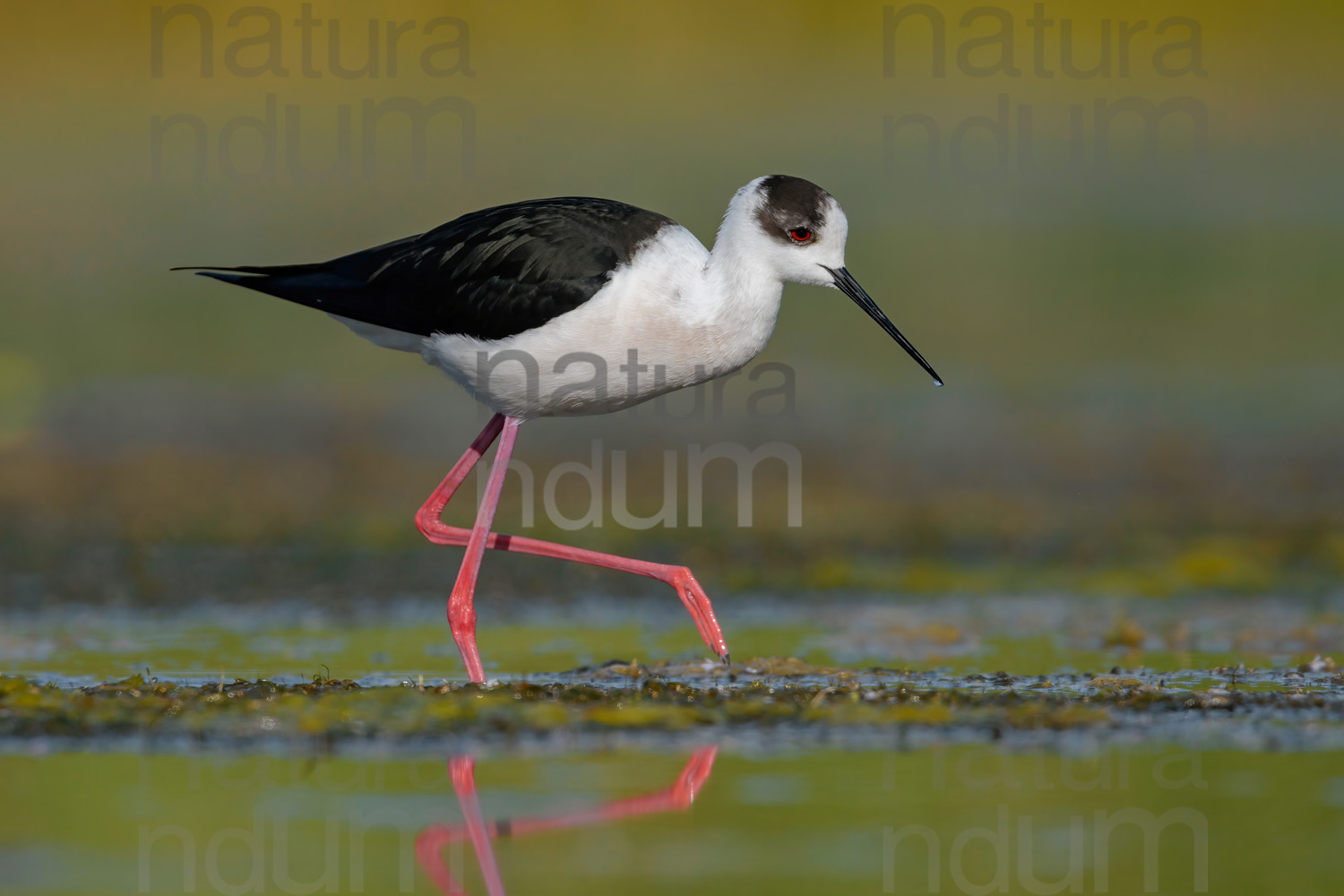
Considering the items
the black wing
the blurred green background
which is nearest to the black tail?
the black wing

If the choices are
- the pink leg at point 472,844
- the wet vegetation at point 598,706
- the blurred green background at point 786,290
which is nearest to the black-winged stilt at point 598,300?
the wet vegetation at point 598,706

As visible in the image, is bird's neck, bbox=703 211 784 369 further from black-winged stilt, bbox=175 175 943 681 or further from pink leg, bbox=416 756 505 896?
pink leg, bbox=416 756 505 896

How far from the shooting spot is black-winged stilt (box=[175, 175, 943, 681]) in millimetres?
7070

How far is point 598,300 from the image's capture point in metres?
7.07

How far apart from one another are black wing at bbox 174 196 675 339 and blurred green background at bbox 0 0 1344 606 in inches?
80.4

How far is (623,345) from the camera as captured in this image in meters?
7.05

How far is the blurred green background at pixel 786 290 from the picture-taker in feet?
34.5

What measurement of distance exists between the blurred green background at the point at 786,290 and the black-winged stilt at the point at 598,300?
2157mm

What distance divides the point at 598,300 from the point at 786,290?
1018 centimetres

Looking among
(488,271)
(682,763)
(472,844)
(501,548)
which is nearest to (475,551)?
(501,548)

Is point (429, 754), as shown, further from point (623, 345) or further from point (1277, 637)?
point (1277, 637)

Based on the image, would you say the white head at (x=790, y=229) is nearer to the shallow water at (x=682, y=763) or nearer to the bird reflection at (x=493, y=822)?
the shallow water at (x=682, y=763)

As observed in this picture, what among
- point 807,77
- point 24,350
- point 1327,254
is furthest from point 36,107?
point 1327,254

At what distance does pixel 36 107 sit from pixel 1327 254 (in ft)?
43.0
